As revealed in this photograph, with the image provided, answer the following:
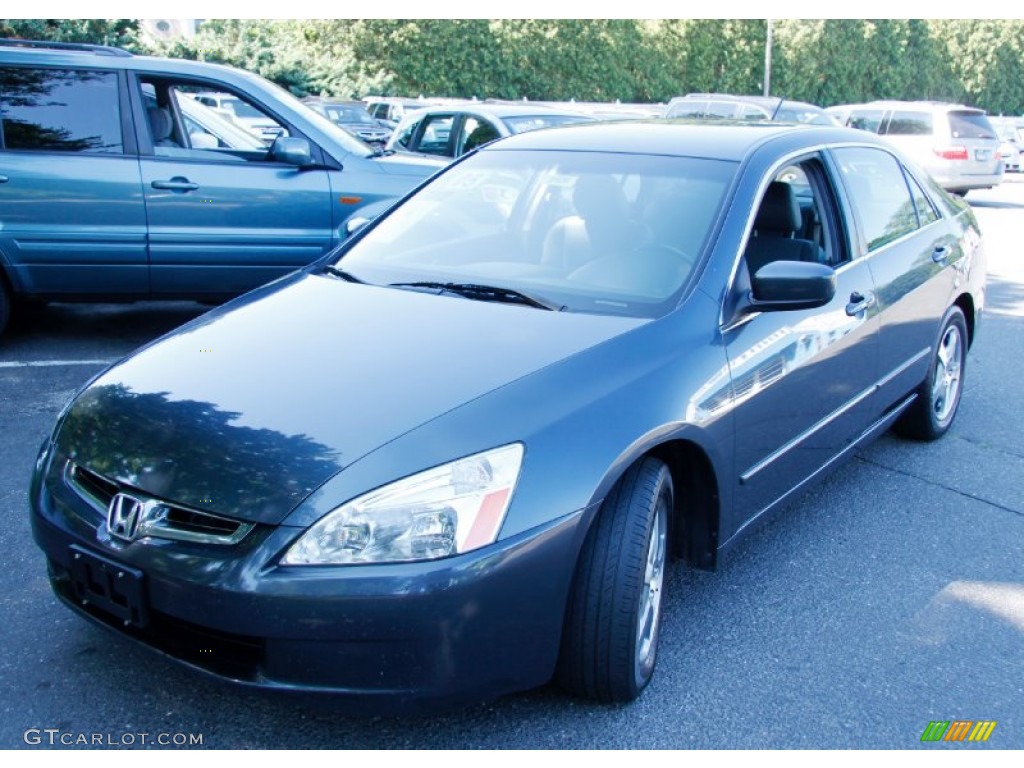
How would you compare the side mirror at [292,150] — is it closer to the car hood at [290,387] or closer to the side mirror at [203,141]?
the side mirror at [203,141]

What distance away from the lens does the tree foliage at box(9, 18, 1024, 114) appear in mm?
37750

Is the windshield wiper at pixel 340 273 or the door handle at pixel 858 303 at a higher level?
the windshield wiper at pixel 340 273

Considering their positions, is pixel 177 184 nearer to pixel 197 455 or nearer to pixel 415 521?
pixel 197 455

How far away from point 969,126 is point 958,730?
16.4m

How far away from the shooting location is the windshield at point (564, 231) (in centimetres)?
334

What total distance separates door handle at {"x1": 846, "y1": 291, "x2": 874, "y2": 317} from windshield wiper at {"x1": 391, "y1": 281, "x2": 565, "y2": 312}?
1250mm

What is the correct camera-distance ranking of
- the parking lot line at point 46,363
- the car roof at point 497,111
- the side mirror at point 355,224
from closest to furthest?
1. the side mirror at point 355,224
2. the parking lot line at point 46,363
3. the car roof at point 497,111

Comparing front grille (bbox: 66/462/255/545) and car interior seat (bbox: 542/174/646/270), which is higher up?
car interior seat (bbox: 542/174/646/270)

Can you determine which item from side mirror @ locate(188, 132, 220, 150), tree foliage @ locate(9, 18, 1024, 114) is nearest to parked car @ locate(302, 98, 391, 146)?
tree foliage @ locate(9, 18, 1024, 114)

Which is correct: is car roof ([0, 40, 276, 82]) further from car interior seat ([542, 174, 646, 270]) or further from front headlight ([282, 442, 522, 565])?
front headlight ([282, 442, 522, 565])

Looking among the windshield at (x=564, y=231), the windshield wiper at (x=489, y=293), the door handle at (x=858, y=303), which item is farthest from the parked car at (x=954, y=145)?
the windshield wiper at (x=489, y=293)

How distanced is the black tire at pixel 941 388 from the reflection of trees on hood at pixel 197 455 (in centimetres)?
343

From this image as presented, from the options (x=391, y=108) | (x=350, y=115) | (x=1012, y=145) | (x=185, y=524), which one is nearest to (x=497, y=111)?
(x=185, y=524)
